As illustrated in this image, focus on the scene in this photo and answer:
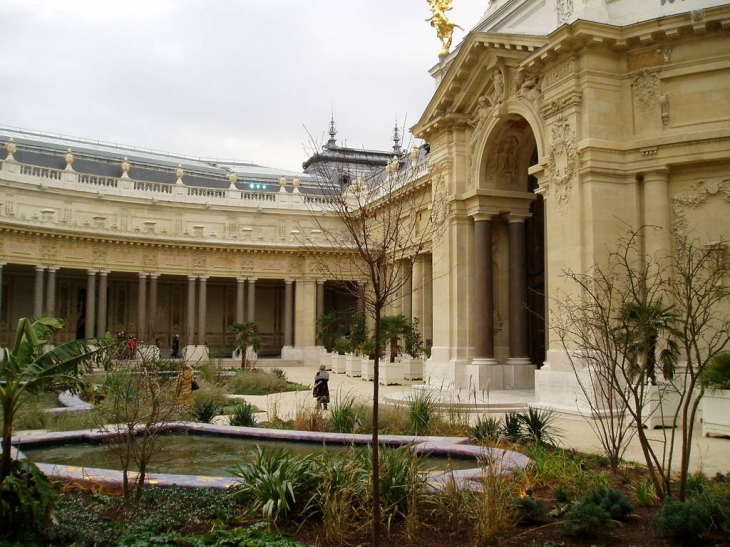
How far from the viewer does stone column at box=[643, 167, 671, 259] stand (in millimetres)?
16078

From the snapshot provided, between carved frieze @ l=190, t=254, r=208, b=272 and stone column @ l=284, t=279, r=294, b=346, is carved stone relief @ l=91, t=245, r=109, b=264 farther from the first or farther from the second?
stone column @ l=284, t=279, r=294, b=346

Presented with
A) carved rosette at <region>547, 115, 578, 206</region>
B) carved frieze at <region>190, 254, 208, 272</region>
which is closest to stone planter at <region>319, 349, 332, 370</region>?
carved frieze at <region>190, 254, 208, 272</region>

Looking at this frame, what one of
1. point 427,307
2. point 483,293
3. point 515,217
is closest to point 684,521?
point 483,293

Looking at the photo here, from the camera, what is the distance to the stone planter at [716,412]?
40.5ft

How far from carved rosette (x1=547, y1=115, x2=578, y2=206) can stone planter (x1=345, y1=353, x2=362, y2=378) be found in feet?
57.8

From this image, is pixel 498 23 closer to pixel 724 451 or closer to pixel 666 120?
pixel 666 120

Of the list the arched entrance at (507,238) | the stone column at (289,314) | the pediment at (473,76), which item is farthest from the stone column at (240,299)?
the arched entrance at (507,238)

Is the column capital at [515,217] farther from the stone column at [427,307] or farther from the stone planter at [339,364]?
the stone planter at [339,364]

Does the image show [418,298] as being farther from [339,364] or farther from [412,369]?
[412,369]

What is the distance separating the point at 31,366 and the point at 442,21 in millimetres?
20859

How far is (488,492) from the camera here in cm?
663

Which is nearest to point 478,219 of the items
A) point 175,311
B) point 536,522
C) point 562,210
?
point 562,210

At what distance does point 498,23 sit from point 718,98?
26.9 feet

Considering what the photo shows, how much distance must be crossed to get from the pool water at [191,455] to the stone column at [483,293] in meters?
10.4
